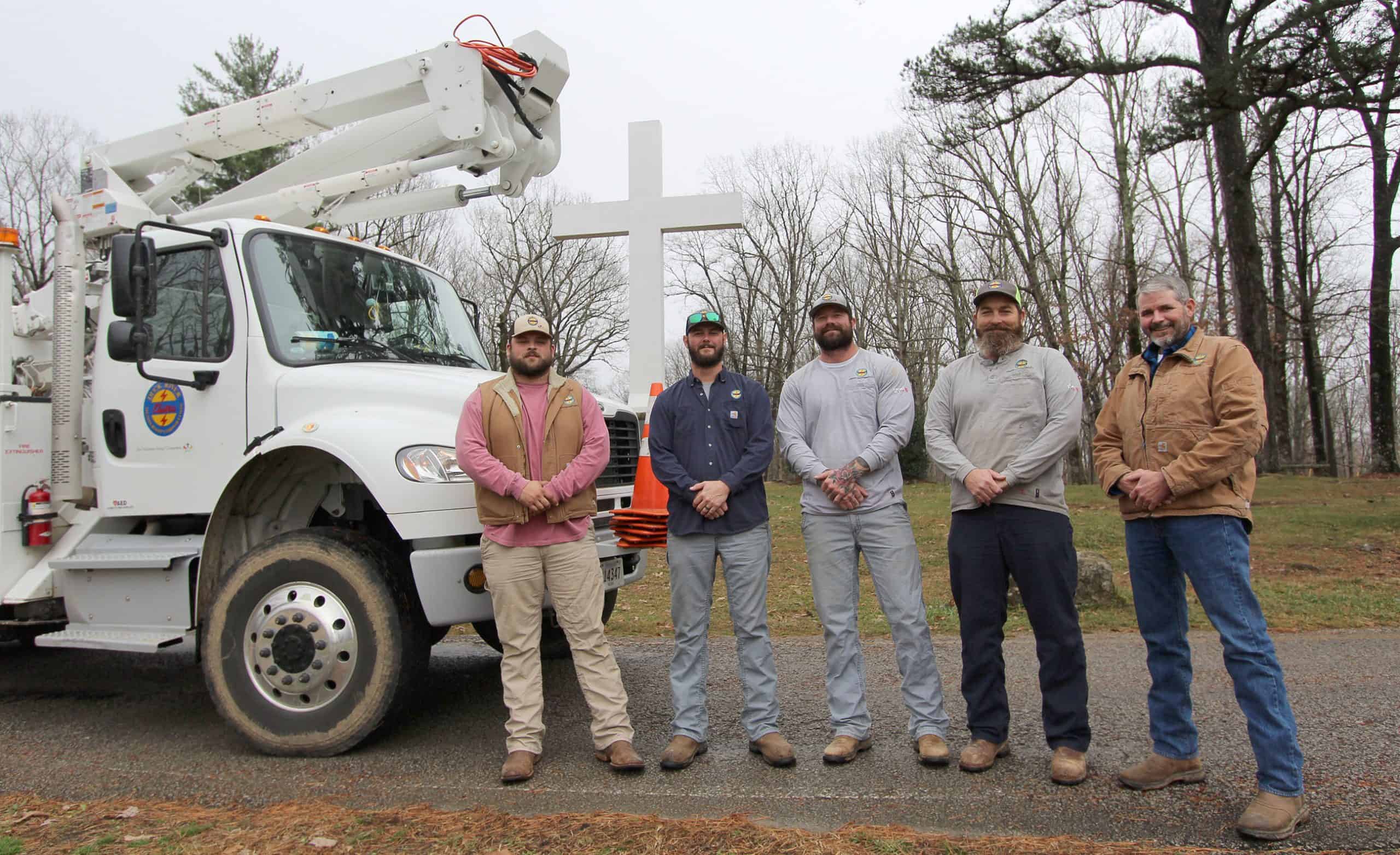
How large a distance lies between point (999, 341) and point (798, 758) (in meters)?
2.12

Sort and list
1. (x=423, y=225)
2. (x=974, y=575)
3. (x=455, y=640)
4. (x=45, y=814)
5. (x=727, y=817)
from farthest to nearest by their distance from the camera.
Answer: (x=423, y=225)
(x=455, y=640)
(x=974, y=575)
(x=45, y=814)
(x=727, y=817)

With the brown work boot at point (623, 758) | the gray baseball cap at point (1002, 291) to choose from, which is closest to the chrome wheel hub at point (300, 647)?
the brown work boot at point (623, 758)

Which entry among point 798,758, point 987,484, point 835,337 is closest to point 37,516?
point 798,758

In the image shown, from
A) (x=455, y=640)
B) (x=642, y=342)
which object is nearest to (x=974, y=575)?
(x=642, y=342)

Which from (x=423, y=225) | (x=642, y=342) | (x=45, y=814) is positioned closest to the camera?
(x=45, y=814)

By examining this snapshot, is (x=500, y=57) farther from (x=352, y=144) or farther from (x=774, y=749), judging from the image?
(x=774, y=749)

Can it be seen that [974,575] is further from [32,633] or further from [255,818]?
[32,633]

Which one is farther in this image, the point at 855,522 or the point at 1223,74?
the point at 1223,74

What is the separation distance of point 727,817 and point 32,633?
6145 millimetres

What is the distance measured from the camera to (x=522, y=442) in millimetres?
4379

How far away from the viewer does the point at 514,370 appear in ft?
14.9

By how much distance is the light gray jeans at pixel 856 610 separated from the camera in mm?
4340

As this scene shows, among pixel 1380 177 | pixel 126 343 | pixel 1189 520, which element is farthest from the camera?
pixel 1380 177

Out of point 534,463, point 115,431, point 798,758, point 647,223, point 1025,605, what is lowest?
A: point 798,758
